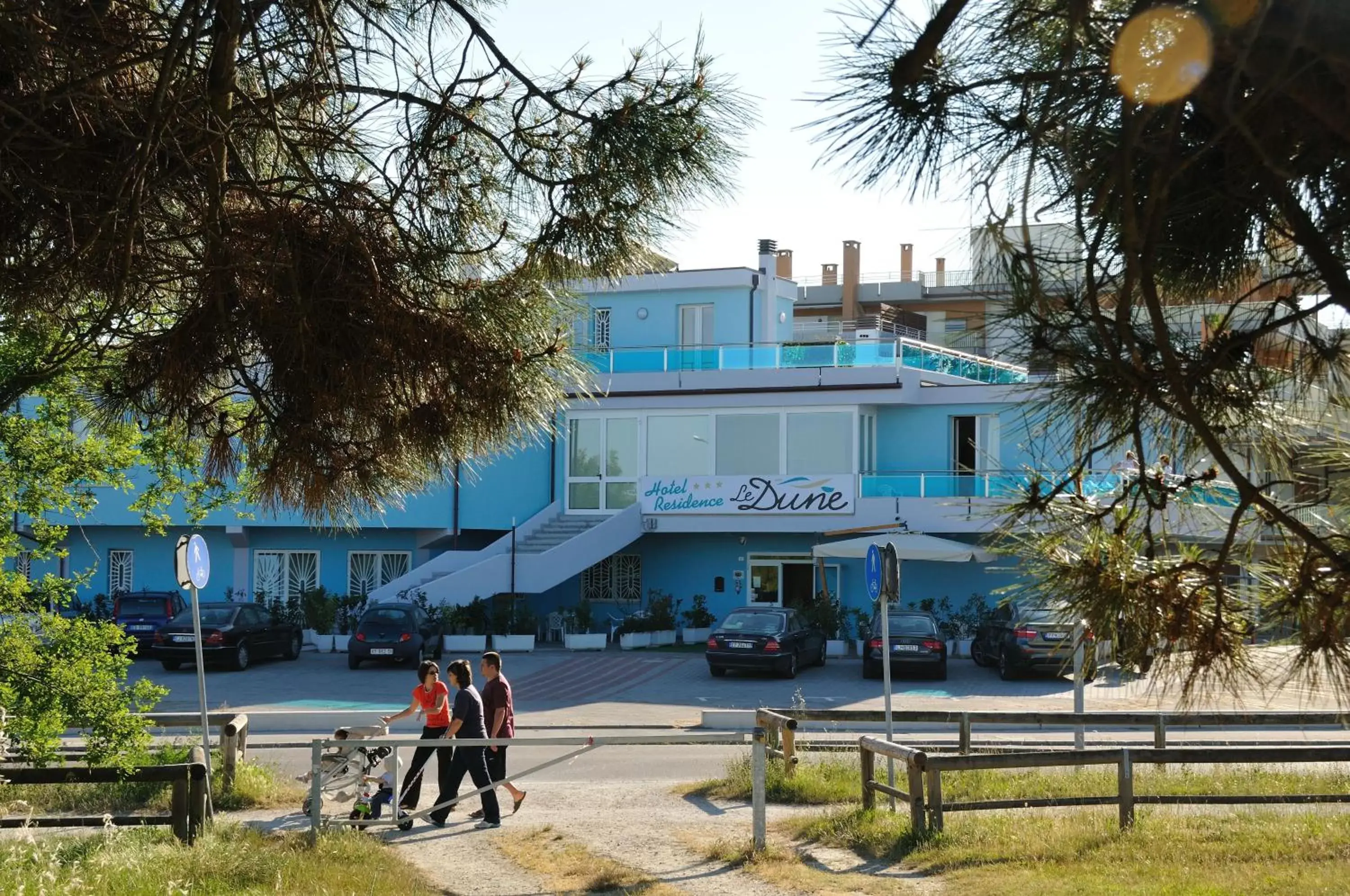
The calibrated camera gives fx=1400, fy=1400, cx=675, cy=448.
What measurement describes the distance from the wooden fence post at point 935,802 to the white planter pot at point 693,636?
24.3 meters

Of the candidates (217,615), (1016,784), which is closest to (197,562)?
(1016,784)

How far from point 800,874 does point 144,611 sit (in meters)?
26.7

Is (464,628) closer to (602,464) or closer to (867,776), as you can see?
(602,464)

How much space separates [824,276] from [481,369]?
Result: 6523cm

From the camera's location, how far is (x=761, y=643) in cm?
2819

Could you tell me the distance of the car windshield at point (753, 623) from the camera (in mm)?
28609

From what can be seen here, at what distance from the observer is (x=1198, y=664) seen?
15.2ft

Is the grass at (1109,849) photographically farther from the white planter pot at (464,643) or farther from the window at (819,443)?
the window at (819,443)

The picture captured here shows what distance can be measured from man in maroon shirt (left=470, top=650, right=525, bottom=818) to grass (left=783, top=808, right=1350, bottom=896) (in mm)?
3026

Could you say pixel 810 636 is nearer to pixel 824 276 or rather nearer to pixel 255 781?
pixel 255 781

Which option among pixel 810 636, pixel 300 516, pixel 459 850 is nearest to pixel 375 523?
pixel 810 636

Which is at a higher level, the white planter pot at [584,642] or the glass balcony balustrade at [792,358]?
the glass balcony balustrade at [792,358]

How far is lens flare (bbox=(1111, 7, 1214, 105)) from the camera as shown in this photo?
11.5ft

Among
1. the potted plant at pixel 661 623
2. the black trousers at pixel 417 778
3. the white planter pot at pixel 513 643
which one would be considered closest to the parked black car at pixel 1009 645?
the potted plant at pixel 661 623
